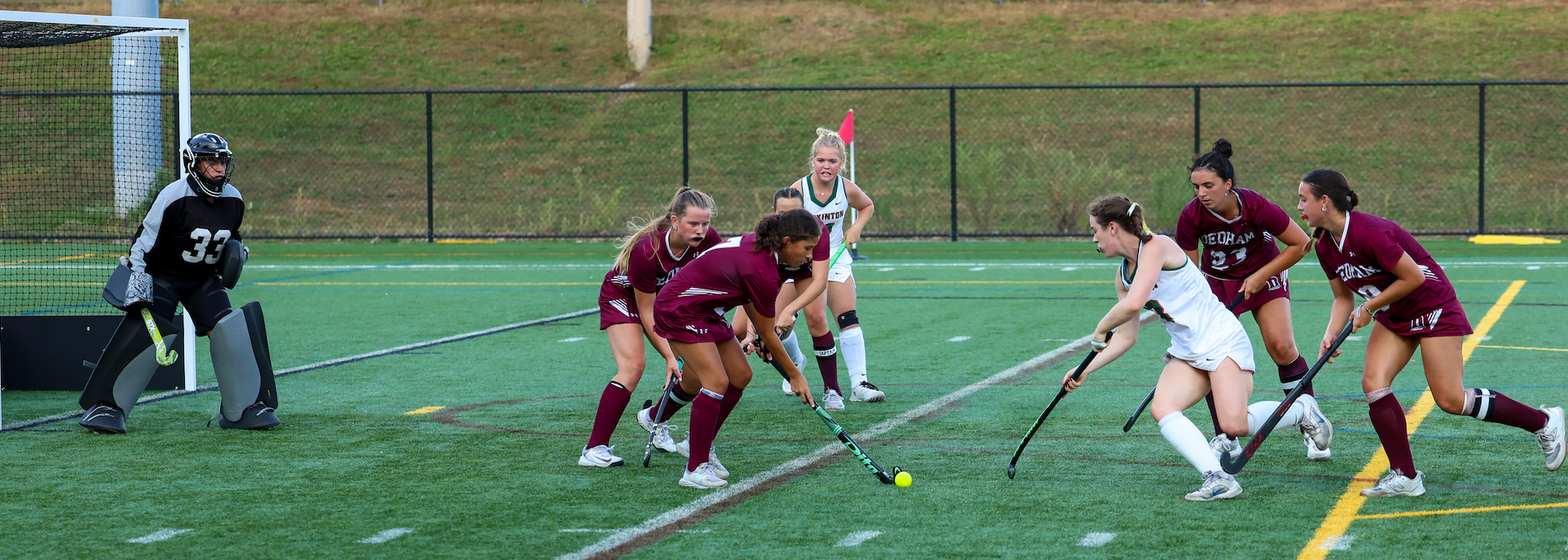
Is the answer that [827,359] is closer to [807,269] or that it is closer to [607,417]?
[807,269]

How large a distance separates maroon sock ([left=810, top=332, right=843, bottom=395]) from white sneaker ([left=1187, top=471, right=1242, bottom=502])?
9.52 feet

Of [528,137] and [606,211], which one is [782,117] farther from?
[606,211]

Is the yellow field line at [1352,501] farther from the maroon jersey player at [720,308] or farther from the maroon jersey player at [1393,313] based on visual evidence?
the maroon jersey player at [720,308]

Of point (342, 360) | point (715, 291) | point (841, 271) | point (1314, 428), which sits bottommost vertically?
point (342, 360)

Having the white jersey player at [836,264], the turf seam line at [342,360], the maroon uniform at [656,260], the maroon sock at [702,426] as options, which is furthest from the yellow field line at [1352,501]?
the turf seam line at [342,360]

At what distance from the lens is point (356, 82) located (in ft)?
135

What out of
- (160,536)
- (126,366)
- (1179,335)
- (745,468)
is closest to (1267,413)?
(1179,335)

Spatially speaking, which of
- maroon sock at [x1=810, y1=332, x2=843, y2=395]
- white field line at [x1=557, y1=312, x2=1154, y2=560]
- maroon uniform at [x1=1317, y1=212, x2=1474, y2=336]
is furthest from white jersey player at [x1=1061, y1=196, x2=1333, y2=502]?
maroon sock at [x1=810, y1=332, x2=843, y2=395]

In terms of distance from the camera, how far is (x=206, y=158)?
7375mm

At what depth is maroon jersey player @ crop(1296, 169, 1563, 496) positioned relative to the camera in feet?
18.5

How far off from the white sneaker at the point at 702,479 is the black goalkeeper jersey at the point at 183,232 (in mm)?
3123

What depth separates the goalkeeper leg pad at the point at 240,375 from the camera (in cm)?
759

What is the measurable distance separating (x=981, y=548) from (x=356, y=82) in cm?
3897

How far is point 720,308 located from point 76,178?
24.7 m
